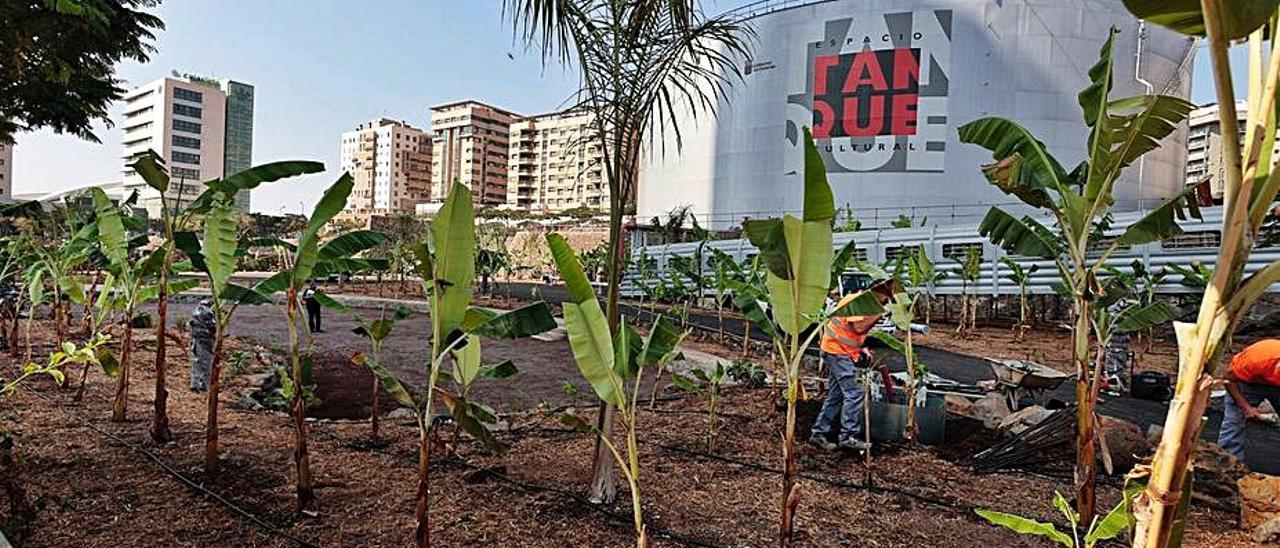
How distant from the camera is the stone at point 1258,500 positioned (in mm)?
4090

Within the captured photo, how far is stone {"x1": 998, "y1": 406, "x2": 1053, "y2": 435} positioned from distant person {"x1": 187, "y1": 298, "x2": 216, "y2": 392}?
8.24m

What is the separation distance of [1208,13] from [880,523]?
3431 millimetres

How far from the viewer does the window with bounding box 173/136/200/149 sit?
8797cm

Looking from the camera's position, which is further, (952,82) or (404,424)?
(952,82)

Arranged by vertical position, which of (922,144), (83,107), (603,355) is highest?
(922,144)

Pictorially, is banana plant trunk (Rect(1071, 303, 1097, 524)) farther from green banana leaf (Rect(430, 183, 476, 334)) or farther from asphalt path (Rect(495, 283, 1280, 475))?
green banana leaf (Rect(430, 183, 476, 334))

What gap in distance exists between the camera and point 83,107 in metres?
8.79

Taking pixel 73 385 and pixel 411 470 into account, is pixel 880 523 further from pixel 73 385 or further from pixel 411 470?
pixel 73 385

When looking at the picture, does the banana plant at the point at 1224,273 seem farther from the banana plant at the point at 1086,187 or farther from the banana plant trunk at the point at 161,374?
the banana plant trunk at the point at 161,374

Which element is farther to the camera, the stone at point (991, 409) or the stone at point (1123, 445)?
the stone at point (991, 409)

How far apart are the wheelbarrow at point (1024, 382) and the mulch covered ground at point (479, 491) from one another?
140 cm

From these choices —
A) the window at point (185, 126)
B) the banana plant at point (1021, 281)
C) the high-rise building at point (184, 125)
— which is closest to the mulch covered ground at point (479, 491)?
the banana plant at point (1021, 281)

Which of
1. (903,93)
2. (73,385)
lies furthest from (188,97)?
(73,385)

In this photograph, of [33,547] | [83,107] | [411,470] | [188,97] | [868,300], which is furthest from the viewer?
[188,97]
